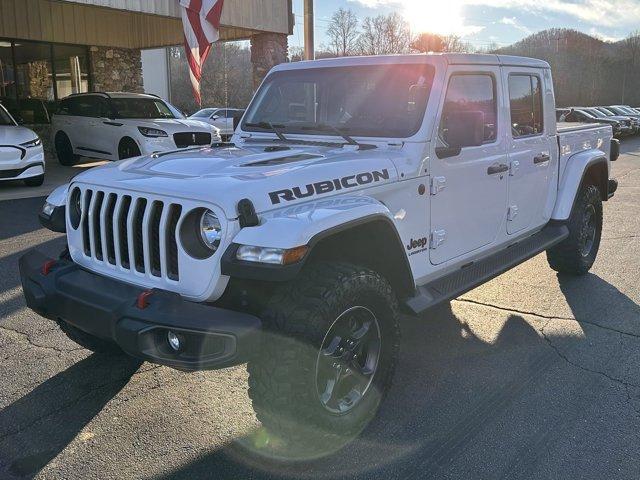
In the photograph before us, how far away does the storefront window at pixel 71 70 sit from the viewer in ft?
54.5

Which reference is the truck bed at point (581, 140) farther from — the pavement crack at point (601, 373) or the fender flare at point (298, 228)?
the fender flare at point (298, 228)

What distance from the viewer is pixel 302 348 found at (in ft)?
8.55

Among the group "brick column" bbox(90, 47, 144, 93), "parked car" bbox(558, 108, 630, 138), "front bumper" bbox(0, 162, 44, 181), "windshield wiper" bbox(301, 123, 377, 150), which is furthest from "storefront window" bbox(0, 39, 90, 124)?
"parked car" bbox(558, 108, 630, 138)

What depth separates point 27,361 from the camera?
380 cm

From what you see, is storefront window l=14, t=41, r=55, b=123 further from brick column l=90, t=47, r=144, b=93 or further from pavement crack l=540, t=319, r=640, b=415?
pavement crack l=540, t=319, r=640, b=415

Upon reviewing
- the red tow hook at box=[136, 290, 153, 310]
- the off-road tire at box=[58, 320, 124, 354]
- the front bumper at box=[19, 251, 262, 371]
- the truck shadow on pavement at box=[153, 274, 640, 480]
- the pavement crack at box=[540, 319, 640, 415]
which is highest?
the red tow hook at box=[136, 290, 153, 310]

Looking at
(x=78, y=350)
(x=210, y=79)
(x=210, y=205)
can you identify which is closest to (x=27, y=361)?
(x=78, y=350)

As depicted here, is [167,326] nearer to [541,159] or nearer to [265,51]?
[541,159]

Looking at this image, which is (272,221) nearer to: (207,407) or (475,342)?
(207,407)

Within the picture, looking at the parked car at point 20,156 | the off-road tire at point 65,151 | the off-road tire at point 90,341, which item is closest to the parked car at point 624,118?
the off-road tire at point 65,151

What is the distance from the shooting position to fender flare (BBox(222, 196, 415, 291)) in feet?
8.18

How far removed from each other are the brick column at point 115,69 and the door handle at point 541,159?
15.1 metres

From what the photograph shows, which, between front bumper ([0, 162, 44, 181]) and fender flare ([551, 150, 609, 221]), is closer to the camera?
fender flare ([551, 150, 609, 221])

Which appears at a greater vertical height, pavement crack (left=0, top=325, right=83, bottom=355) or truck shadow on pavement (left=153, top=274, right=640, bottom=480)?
pavement crack (left=0, top=325, right=83, bottom=355)
